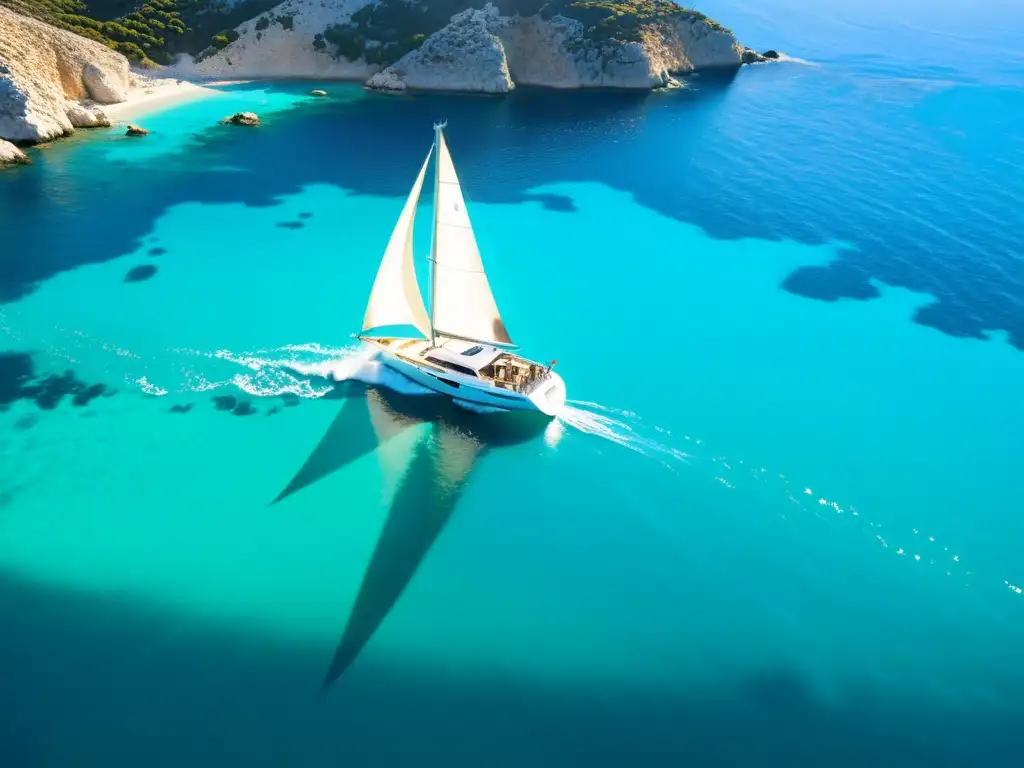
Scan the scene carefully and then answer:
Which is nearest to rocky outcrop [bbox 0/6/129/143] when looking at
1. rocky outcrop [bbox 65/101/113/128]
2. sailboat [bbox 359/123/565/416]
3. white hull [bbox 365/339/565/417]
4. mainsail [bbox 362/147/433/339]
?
→ rocky outcrop [bbox 65/101/113/128]

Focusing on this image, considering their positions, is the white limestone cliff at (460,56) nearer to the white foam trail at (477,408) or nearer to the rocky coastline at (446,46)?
the rocky coastline at (446,46)

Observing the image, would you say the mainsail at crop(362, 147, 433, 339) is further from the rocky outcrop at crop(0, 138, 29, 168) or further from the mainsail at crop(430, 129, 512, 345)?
the rocky outcrop at crop(0, 138, 29, 168)

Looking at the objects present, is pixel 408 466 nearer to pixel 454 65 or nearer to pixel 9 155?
pixel 9 155

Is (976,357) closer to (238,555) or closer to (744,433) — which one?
(744,433)

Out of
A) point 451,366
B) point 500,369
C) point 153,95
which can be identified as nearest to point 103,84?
point 153,95

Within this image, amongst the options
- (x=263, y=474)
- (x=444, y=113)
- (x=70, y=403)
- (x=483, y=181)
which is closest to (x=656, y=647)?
(x=263, y=474)

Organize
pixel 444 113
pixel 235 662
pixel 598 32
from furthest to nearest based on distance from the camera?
1. pixel 598 32
2. pixel 444 113
3. pixel 235 662
